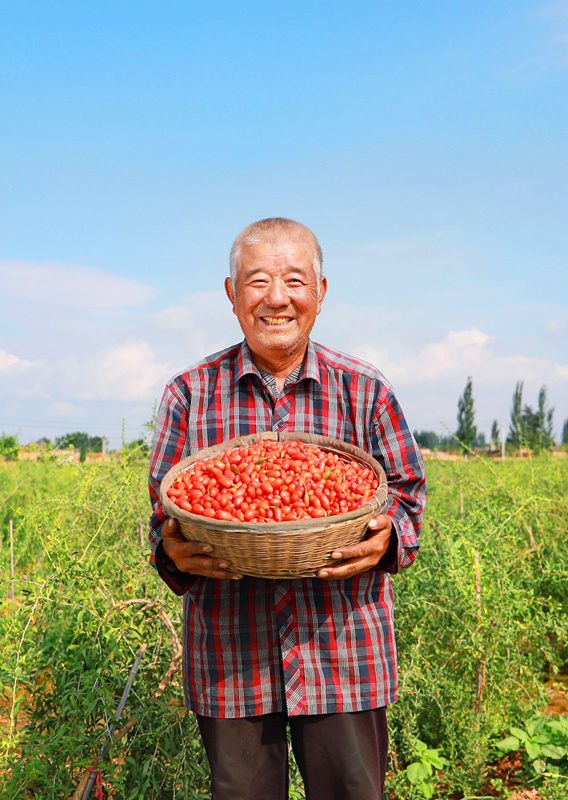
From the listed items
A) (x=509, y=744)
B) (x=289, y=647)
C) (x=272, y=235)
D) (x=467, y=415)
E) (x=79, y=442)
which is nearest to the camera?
(x=289, y=647)

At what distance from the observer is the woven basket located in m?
1.65

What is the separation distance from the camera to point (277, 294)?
201cm

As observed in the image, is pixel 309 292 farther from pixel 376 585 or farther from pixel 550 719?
pixel 550 719

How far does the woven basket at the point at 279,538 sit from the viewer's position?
165 centimetres

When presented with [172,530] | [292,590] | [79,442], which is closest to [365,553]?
[292,590]

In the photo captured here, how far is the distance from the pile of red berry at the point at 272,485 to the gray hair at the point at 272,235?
0.53 m

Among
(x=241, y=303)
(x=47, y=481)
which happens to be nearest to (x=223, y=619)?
(x=241, y=303)

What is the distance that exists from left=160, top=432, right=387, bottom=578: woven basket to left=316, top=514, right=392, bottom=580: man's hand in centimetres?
2

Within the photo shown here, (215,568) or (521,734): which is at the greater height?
A: (215,568)

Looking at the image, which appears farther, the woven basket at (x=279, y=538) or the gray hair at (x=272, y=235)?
the gray hair at (x=272, y=235)

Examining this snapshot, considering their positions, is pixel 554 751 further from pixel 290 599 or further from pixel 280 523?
pixel 280 523

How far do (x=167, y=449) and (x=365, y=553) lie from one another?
0.66 m

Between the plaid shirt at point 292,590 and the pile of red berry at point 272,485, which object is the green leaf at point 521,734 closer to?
the plaid shirt at point 292,590

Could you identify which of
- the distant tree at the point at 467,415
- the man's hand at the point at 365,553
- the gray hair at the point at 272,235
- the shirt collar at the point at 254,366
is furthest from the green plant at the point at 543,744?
the distant tree at the point at 467,415
